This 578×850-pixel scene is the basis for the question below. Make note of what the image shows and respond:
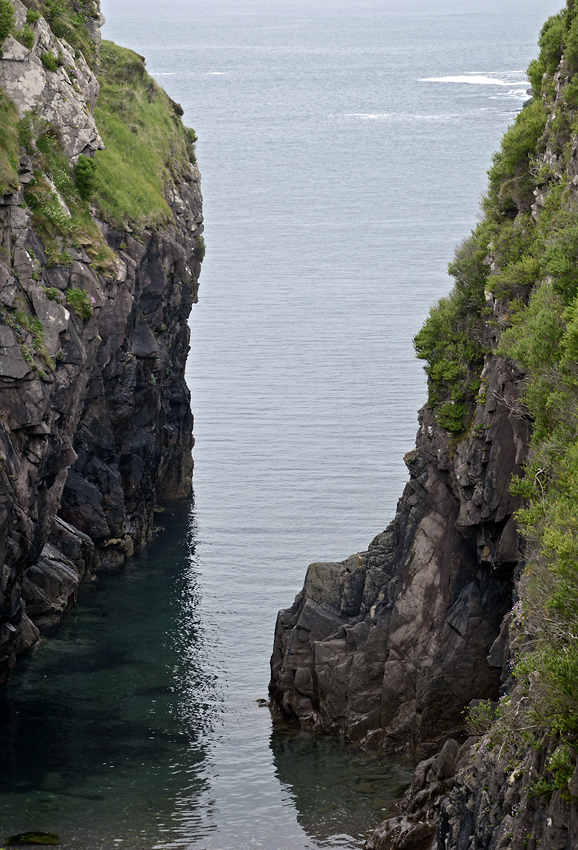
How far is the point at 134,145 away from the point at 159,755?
46.2 m

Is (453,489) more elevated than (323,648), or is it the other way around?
(453,489)

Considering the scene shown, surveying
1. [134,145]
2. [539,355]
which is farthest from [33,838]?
[134,145]

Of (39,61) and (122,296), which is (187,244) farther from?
(39,61)

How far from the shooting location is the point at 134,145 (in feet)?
265

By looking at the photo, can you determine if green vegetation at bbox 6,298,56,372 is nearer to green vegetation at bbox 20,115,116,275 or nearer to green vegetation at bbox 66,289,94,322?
green vegetation at bbox 66,289,94,322

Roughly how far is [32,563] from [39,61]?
82.7 ft

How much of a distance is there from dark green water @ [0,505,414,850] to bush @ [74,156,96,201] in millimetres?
24032

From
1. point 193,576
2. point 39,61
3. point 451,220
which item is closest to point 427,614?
point 193,576

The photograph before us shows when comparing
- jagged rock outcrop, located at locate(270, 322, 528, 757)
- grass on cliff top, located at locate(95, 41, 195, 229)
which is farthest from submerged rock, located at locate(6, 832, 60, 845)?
grass on cliff top, located at locate(95, 41, 195, 229)

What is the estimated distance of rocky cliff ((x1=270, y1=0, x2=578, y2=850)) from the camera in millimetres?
28219

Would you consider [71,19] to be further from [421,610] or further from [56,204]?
[421,610]

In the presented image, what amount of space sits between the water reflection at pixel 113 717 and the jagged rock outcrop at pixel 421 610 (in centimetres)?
603

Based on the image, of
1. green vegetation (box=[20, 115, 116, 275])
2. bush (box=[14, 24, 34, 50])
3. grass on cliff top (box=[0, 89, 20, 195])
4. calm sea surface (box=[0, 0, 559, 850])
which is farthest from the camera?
green vegetation (box=[20, 115, 116, 275])

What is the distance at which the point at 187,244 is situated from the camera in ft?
284
